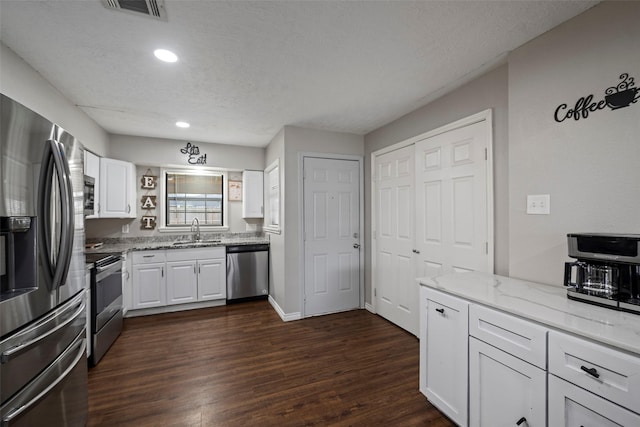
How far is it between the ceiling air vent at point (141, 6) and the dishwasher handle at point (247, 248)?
9.94 ft

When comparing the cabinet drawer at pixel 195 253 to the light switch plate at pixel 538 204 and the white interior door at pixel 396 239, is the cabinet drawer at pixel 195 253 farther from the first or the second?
the light switch plate at pixel 538 204

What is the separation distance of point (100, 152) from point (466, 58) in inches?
164

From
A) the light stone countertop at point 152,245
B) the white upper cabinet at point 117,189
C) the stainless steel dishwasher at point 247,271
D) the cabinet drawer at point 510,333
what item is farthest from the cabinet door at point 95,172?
the cabinet drawer at point 510,333

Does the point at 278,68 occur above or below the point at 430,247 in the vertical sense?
above

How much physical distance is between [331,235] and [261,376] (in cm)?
184

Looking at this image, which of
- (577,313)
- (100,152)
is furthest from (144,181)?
(577,313)

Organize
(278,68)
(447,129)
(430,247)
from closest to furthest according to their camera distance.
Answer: (278,68)
(447,129)
(430,247)

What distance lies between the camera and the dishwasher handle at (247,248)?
402 cm

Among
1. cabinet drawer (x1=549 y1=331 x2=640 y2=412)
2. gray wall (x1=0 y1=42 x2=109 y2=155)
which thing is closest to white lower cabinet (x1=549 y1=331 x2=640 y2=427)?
cabinet drawer (x1=549 y1=331 x2=640 y2=412)

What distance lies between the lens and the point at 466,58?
1.95 metres

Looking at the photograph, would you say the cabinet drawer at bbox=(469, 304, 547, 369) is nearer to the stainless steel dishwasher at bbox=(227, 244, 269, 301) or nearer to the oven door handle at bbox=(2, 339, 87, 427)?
the oven door handle at bbox=(2, 339, 87, 427)

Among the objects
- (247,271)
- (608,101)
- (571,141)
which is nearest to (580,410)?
(571,141)

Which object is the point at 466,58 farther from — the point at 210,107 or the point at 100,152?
the point at 100,152

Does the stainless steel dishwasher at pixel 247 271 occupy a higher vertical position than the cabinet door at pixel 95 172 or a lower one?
lower
